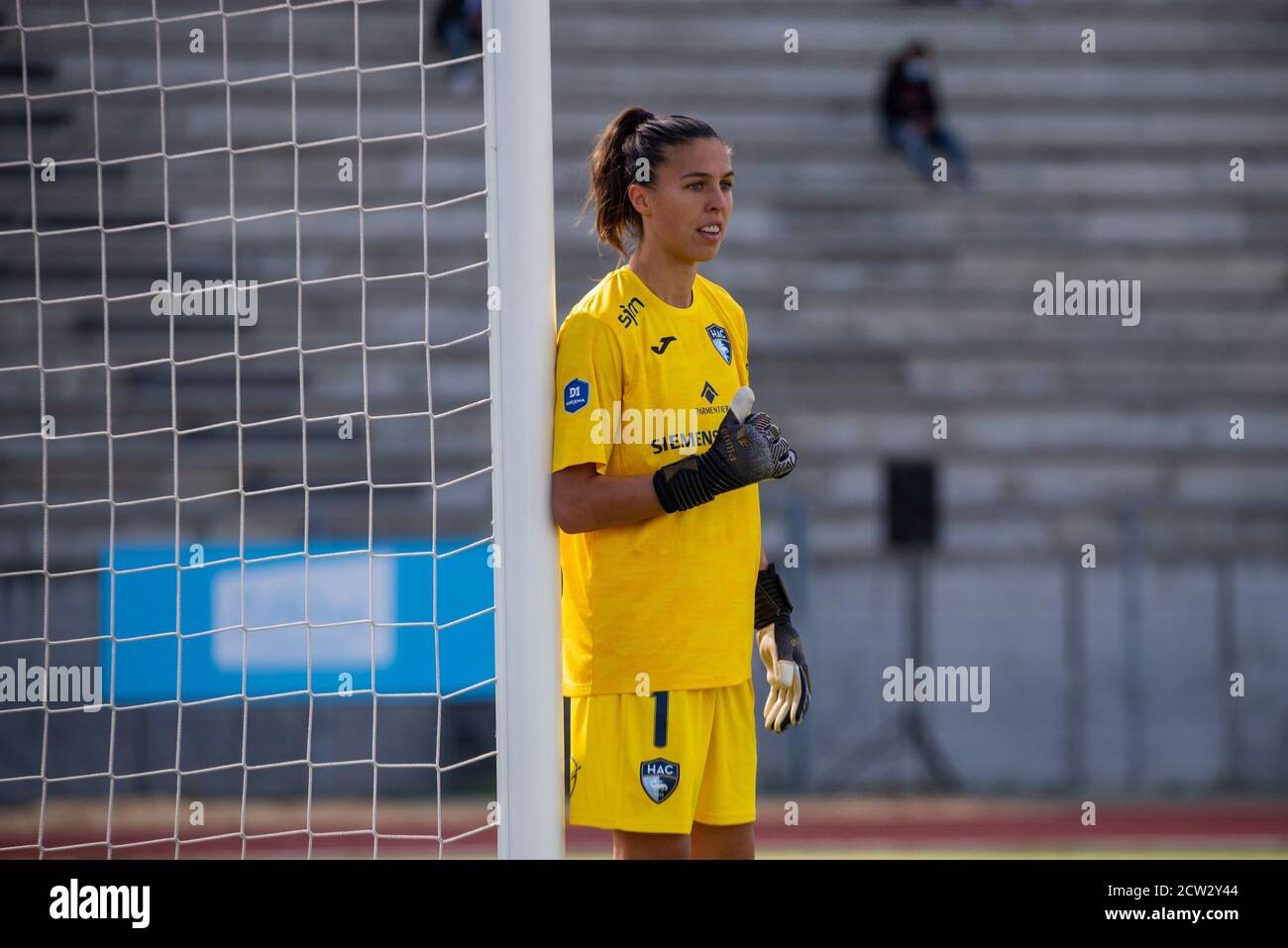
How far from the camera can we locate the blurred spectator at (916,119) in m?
8.93

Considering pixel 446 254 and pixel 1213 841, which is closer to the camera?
pixel 1213 841

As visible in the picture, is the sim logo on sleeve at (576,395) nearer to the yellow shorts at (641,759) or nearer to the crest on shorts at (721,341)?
the crest on shorts at (721,341)

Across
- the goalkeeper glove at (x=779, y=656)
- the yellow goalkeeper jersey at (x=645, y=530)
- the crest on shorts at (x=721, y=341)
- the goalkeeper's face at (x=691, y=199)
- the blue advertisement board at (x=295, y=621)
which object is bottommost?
the blue advertisement board at (x=295, y=621)

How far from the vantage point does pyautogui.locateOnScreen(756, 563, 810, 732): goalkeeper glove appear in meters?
2.57

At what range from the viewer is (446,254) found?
8664 millimetres

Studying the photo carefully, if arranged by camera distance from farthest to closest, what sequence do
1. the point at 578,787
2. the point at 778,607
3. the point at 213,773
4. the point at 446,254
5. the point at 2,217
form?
1. the point at 446,254
2. the point at 2,217
3. the point at 213,773
4. the point at 778,607
5. the point at 578,787

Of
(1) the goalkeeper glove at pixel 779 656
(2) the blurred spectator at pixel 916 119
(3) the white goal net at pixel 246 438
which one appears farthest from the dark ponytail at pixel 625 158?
(2) the blurred spectator at pixel 916 119

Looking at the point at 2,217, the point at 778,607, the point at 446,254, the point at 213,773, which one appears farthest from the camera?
the point at 446,254

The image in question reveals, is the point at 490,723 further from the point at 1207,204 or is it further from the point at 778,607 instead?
the point at 1207,204

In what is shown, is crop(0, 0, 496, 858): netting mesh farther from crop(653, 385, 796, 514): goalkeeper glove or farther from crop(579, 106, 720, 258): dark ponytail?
crop(653, 385, 796, 514): goalkeeper glove

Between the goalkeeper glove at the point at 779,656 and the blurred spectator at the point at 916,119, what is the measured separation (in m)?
6.85

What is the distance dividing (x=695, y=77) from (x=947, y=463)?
295 centimetres

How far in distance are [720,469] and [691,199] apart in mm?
475

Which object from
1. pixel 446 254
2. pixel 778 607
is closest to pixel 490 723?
pixel 446 254
